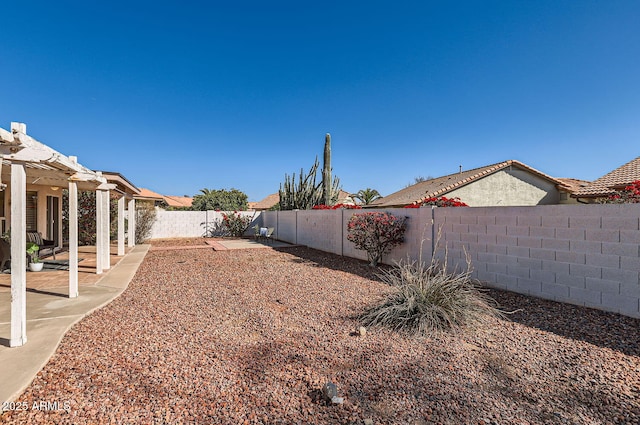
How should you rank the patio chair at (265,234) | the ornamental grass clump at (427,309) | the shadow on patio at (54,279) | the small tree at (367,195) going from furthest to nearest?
the small tree at (367,195) → the patio chair at (265,234) → the shadow on patio at (54,279) → the ornamental grass clump at (427,309)

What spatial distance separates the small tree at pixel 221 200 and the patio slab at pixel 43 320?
29293mm

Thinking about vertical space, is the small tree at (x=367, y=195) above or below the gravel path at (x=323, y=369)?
above

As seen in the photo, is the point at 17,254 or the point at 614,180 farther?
the point at 614,180

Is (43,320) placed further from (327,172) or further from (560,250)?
(327,172)

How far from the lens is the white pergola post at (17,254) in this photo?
312 centimetres

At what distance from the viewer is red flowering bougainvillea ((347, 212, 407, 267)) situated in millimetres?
8000

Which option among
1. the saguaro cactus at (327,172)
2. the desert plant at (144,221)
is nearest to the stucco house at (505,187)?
the saguaro cactus at (327,172)

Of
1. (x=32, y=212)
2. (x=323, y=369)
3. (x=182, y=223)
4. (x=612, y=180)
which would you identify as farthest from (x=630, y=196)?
(x=182, y=223)

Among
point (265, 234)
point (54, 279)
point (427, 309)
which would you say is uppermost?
point (265, 234)

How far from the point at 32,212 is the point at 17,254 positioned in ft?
29.5

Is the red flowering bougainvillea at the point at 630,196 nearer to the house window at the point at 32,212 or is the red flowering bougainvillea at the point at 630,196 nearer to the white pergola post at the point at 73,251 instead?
the white pergola post at the point at 73,251

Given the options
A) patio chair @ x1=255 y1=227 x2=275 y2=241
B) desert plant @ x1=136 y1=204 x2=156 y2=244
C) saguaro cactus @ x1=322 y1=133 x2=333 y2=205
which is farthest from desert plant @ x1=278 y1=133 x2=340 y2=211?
desert plant @ x1=136 y1=204 x2=156 y2=244

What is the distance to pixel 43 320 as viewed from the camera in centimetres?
388

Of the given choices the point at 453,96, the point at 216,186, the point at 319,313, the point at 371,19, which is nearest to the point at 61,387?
the point at 319,313
